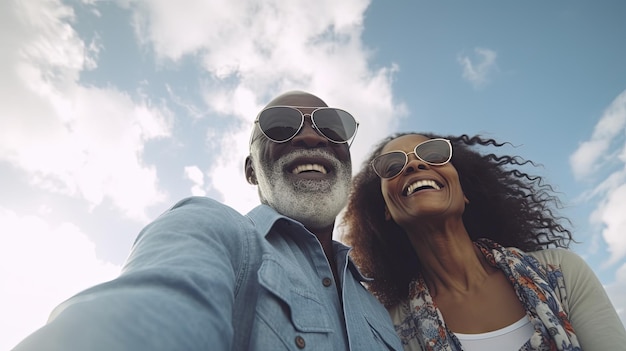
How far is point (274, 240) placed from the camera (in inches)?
73.5

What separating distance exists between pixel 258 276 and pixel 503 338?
2.14 m

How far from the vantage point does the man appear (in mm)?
690

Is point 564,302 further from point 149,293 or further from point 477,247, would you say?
point 149,293

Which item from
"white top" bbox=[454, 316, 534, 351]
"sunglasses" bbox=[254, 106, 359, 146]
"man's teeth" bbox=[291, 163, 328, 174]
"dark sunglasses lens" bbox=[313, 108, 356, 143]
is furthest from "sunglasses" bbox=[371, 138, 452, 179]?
"white top" bbox=[454, 316, 534, 351]

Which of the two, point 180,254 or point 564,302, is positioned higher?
point 564,302

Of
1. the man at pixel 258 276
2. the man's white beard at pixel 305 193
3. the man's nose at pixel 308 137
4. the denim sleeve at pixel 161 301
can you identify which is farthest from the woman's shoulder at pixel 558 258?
the denim sleeve at pixel 161 301

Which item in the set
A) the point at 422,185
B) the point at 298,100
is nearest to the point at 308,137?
Result: the point at 298,100

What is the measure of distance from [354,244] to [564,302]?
2139mm

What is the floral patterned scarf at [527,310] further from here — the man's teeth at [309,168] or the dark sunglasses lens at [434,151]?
the man's teeth at [309,168]

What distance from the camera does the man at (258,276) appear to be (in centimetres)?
69

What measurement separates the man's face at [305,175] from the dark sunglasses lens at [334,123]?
6 cm

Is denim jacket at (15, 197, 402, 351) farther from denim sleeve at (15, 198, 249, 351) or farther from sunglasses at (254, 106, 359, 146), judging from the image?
sunglasses at (254, 106, 359, 146)

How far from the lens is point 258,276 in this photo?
135cm

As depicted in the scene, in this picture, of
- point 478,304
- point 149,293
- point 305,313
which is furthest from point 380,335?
point 149,293
